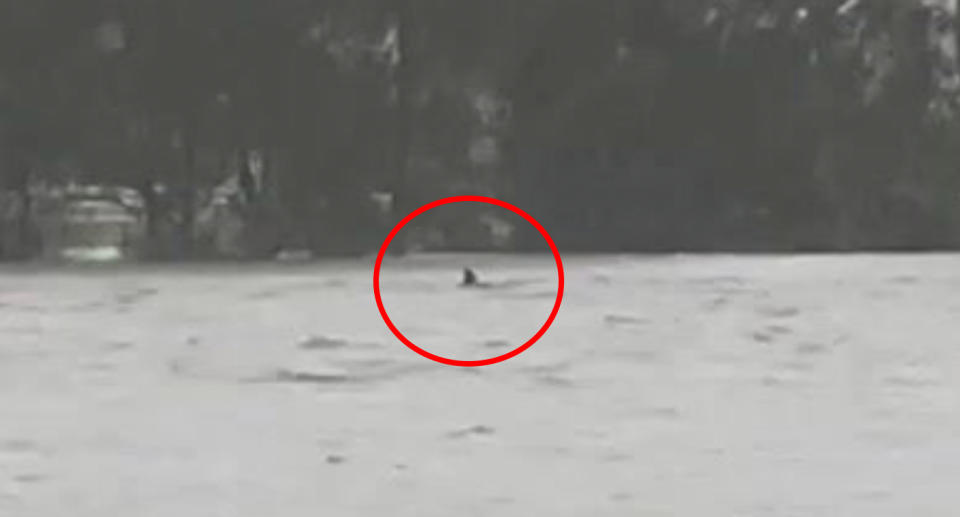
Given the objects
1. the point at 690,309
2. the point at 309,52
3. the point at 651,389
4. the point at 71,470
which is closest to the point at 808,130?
the point at 309,52

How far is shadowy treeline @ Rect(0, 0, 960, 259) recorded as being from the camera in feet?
41.6

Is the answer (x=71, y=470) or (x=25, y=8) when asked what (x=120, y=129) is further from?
(x=71, y=470)

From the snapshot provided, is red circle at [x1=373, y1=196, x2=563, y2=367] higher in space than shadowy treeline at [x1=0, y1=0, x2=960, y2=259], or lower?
lower

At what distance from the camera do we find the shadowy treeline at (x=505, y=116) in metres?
12.7

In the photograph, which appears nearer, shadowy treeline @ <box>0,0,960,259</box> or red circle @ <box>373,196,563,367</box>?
red circle @ <box>373,196,563,367</box>

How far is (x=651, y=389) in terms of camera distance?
6250 millimetres

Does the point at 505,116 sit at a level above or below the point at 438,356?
above

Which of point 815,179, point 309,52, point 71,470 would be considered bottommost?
point 71,470

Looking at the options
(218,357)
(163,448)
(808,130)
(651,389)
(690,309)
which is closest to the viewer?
(163,448)

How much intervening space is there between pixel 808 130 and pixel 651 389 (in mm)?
7601

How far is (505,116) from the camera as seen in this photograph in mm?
13180

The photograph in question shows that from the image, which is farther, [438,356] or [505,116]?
[505,116]

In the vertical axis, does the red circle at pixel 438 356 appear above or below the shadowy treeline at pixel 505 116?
below

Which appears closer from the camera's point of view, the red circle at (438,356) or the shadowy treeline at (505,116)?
the red circle at (438,356)
